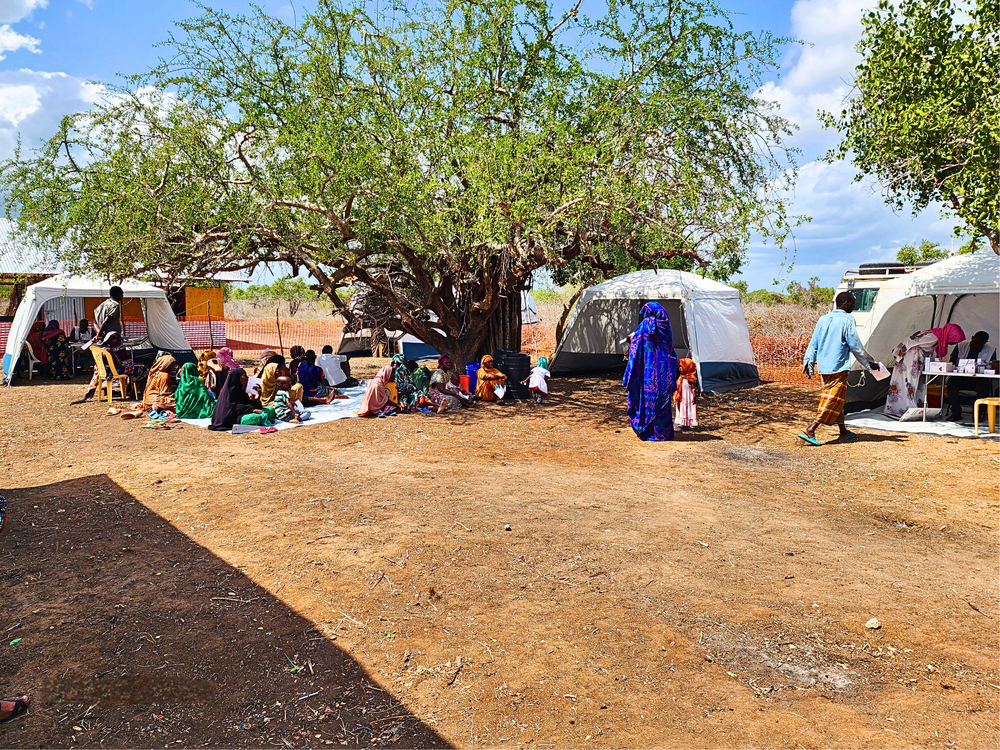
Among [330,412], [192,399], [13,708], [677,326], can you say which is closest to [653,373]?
[330,412]

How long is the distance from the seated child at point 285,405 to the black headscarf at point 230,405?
502 millimetres

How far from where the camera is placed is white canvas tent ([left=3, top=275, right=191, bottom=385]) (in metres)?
12.2

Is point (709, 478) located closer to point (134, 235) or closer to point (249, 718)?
point (249, 718)

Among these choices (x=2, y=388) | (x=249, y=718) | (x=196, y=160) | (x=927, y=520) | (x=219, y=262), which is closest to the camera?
(x=249, y=718)

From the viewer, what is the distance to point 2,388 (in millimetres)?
11977

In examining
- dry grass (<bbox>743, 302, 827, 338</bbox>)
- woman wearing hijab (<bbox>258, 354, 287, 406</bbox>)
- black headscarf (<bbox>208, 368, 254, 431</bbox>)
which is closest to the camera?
black headscarf (<bbox>208, 368, 254, 431</bbox>)

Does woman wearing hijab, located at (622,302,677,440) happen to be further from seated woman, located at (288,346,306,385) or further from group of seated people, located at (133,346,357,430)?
seated woman, located at (288,346,306,385)

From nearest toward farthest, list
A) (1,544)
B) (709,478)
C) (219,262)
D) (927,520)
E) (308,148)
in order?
(1,544) → (927,520) → (709,478) → (308,148) → (219,262)

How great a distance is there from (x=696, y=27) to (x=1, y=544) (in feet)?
30.9

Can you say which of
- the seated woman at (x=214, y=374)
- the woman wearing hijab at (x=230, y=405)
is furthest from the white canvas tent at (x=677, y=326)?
the seated woman at (x=214, y=374)

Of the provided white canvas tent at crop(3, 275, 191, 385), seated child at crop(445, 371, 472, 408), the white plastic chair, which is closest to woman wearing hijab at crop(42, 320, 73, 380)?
the white plastic chair

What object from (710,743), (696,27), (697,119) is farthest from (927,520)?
(696,27)

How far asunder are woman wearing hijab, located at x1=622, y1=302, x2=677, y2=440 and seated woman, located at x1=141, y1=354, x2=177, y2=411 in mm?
6148

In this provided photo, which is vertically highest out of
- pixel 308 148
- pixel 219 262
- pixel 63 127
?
pixel 63 127
